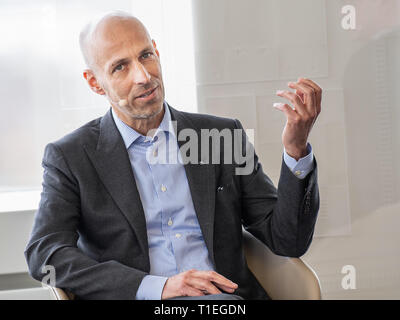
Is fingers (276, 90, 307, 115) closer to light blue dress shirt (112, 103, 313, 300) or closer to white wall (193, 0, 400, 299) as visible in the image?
light blue dress shirt (112, 103, 313, 300)

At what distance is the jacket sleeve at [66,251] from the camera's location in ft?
4.08

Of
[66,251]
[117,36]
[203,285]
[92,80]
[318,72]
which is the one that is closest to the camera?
[203,285]

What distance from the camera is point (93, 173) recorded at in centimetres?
140

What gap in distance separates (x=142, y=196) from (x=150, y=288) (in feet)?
0.91

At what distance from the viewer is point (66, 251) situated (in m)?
1.30

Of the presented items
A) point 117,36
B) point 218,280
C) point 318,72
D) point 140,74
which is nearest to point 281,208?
point 218,280

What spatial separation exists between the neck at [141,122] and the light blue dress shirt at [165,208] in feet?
0.08

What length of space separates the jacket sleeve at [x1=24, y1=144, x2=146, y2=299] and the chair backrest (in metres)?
0.38

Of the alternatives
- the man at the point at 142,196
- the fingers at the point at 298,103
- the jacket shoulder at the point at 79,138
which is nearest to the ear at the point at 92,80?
the man at the point at 142,196

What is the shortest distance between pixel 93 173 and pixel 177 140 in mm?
242

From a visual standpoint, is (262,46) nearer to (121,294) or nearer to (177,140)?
(177,140)

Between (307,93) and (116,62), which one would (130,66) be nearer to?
(116,62)

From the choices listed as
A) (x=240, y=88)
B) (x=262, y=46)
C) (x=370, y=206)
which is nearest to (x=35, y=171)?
Answer: (x=240, y=88)

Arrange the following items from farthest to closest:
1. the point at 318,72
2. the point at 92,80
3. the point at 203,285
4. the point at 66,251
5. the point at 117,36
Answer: the point at 318,72 → the point at 92,80 → the point at 117,36 → the point at 66,251 → the point at 203,285
